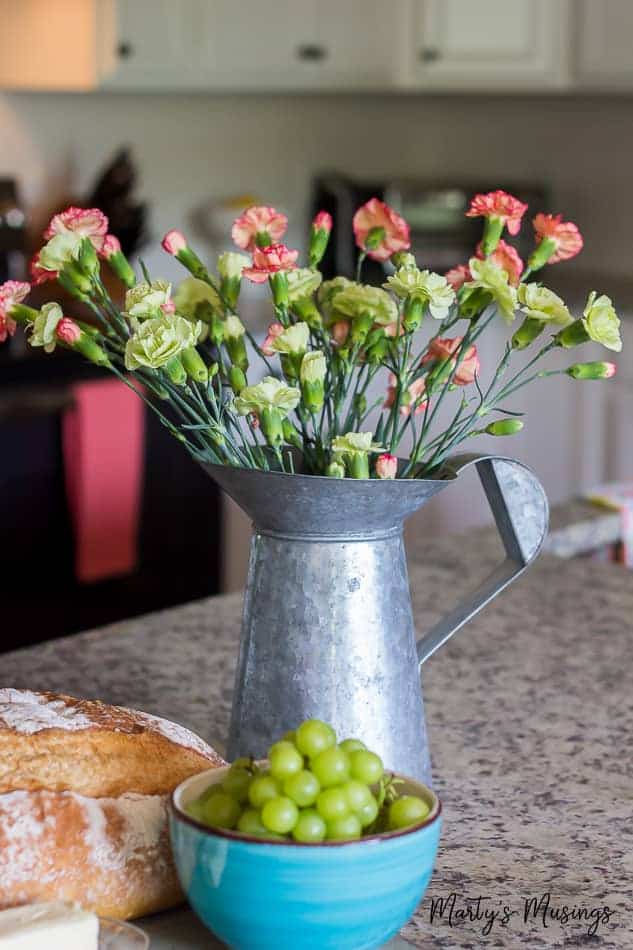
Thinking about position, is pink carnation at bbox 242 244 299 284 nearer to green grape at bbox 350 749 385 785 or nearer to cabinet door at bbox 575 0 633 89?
green grape at bbox 350 749 385 785

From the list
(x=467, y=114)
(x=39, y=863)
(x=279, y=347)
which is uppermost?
(x=467, y=114)

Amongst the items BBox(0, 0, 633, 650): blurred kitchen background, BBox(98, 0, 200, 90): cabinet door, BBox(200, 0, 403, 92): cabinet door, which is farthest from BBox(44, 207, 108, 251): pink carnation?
BBox(200, 0, 403, 92): cabinet door

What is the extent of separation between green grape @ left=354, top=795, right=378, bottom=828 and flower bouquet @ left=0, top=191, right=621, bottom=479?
221 mm

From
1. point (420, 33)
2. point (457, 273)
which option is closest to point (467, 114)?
point (420, 33)

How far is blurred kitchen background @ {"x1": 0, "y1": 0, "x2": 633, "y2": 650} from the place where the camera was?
313 centimetres

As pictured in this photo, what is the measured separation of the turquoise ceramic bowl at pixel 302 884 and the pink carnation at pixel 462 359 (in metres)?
0.30

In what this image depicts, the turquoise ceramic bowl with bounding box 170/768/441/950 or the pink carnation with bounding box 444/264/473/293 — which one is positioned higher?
the pink carnation with bounding box 444/264/473/293

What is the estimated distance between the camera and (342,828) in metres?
0.67

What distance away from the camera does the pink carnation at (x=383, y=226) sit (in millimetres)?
918

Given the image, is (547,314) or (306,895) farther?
(547,314)

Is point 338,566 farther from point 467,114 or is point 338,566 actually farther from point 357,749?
point 467,114

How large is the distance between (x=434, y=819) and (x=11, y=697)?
310mm

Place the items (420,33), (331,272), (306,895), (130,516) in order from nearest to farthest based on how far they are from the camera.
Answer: (306,895)
(130,516)
(420,33)
(331,272)

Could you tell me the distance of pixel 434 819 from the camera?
0.70m
